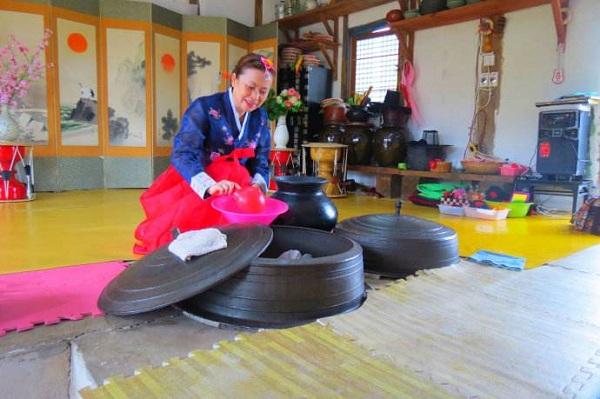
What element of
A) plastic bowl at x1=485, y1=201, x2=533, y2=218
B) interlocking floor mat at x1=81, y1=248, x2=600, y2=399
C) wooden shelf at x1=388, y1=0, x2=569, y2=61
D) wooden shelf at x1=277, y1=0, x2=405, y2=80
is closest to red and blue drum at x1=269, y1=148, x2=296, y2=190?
wooden shelf at x1=277, y1=0, x2=405, y2=80

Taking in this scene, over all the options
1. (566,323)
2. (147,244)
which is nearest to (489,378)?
→ (566,323)

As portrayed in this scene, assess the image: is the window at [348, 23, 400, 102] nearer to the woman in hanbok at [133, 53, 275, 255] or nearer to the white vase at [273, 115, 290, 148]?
the white vase at [273, 115, 290, 148]

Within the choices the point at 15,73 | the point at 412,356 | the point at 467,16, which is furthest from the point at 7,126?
the point at 467,16

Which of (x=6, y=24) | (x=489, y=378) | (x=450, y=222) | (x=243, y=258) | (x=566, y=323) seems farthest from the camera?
(x=6, y=24)

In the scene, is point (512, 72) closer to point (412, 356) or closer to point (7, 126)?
point (412, 356)

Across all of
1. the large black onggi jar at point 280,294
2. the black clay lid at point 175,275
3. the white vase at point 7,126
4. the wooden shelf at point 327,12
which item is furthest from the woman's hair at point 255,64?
the wooden shelf at point 327,12

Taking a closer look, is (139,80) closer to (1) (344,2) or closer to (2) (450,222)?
(1) (344,2)

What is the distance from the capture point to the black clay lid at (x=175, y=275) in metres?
1.17

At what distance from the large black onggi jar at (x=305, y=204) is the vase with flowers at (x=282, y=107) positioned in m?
3.25

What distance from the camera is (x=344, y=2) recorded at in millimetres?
5152

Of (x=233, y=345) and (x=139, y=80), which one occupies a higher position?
(x=139, y=80)

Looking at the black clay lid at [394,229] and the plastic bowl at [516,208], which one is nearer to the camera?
the black clay lid at [394,229]

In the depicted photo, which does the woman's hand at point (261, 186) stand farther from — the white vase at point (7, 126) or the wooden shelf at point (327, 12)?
the wooden shelf at point (327, 12)

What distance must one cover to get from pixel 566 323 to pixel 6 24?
16.6 feet
